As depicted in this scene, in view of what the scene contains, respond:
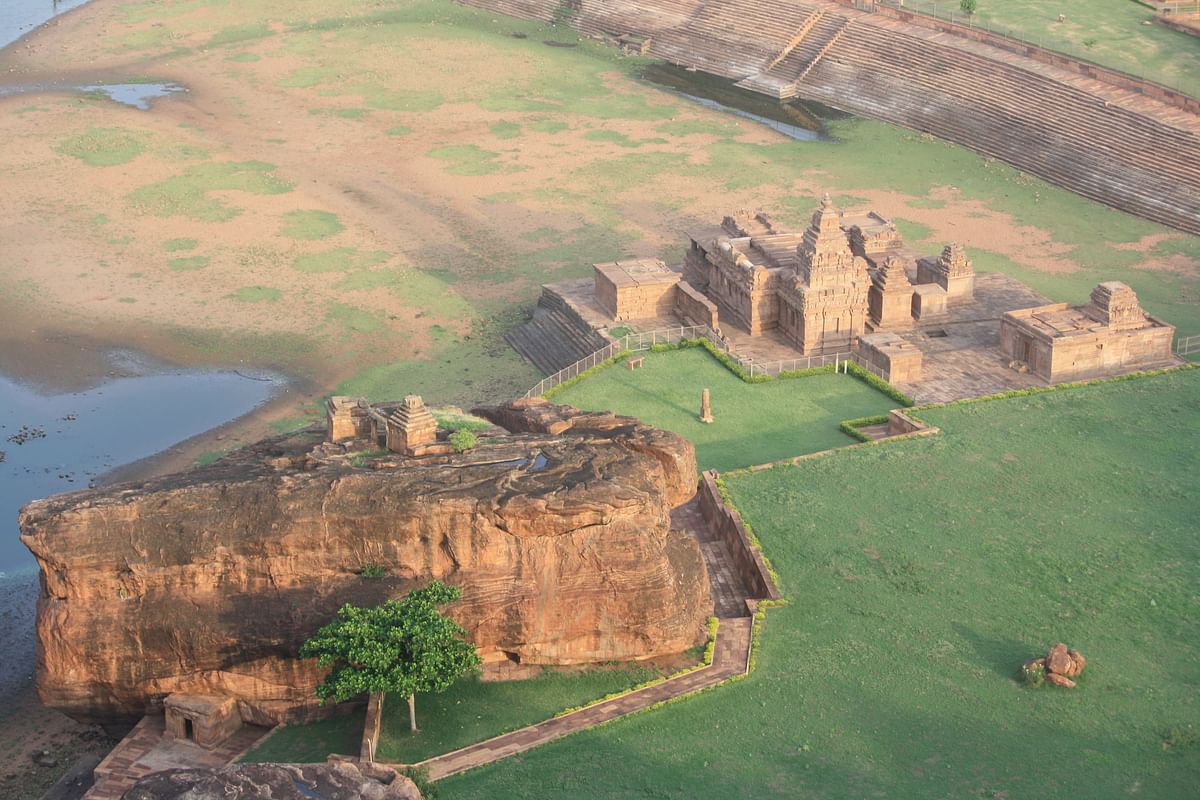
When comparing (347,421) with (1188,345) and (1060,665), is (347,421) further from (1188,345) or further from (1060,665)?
(1188,345)

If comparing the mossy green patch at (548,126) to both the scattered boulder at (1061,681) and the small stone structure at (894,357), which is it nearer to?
the small stone structure at (894,357)

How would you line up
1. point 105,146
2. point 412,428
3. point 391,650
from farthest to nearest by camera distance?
point 105,146, point 412,428, point 391,650

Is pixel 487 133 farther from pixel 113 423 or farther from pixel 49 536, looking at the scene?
pixel 49 536

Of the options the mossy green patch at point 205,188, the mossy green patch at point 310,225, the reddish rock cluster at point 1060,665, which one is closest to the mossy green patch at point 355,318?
the mossy green patch at point 310,225

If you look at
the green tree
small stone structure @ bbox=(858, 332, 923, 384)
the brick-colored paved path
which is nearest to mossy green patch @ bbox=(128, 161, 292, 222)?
small stone structure @ bbox=(858, 332, 923, 384)

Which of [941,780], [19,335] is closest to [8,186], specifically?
[19,335]

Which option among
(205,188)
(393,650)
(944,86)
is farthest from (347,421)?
(944,86)
